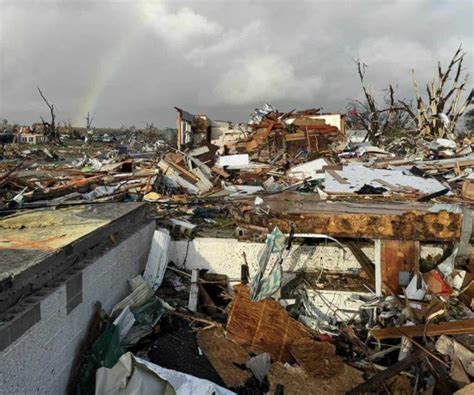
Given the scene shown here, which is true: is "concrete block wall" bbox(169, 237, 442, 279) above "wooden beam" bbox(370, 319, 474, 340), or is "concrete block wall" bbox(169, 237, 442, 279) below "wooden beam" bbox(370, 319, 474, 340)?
above

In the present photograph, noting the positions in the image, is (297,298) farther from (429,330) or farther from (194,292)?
(429,330)

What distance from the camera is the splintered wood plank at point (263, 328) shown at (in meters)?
4.20

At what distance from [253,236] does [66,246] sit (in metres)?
2.67

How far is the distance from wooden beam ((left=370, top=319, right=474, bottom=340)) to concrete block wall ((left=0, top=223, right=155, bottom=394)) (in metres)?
2.62

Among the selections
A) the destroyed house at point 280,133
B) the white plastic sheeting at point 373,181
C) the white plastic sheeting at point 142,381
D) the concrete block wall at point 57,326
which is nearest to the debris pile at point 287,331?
the white plastic sheeting at point 142,381

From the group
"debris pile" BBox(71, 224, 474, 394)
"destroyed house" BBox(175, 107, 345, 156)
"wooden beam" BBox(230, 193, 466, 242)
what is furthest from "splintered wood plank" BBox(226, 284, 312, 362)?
"destroyed house" BBox(175, 107, 345, 156)

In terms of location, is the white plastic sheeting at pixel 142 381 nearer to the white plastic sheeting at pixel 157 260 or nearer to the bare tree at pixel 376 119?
the white plastic sheeting at pixel 157 260

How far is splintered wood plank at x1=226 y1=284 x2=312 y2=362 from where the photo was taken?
165 inches

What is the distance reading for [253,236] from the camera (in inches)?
219

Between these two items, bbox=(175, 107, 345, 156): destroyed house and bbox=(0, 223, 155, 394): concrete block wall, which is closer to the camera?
bbox=(0, 223, 155, 394): concrete block wall

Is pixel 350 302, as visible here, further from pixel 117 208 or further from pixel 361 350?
pixel 117 208

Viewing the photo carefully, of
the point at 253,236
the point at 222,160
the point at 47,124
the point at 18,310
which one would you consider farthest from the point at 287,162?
the point at 47,124

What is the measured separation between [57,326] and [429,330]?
125 inches

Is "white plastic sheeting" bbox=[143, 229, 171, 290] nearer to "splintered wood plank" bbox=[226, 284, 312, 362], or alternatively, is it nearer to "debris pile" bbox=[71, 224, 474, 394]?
"debris pile" bbox=[71, 224, 474, 394]
